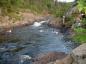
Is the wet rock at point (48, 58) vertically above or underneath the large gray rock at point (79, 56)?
underneath

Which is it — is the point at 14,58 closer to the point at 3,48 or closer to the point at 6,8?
the point at 3,48

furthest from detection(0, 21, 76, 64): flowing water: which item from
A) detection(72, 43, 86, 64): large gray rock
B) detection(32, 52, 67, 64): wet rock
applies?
detection(72, 43, 86, 64): large gray rock

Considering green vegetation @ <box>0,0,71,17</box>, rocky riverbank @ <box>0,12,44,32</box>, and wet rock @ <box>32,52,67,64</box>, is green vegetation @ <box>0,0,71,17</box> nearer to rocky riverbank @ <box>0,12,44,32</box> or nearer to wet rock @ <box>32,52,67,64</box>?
rocky riverbank @ <box>0,12,44,32</box>

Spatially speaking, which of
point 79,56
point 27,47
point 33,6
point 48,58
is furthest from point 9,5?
point 79,56

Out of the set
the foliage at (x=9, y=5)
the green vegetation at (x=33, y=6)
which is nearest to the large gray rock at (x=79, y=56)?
the green vegetation at (x=33, y=6)

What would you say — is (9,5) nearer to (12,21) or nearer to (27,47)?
(12,21)

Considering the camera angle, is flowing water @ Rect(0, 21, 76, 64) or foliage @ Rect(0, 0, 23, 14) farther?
foliage @ Rect(0, 0, 23, 14)

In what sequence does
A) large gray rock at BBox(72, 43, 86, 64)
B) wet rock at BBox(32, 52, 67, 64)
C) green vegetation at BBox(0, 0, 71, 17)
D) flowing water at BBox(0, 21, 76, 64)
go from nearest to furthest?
large gray rock at BBox(72, 43, 86, 64) < wet rock at BBox(32, 52, 67, 64) < flowing water at BBox(0, 21, 76, 64) < green vegetation at BBox(0, 0, 71, 17)

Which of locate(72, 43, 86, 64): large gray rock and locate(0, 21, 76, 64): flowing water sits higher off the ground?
locate(72, 43, 86, 64): large gray rock

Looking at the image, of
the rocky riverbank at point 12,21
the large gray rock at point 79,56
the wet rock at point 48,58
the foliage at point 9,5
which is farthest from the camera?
the foliage at point 9,5

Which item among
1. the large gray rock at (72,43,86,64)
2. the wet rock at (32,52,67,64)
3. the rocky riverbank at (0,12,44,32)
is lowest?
the rocky riverbank at (0,12,44,32)

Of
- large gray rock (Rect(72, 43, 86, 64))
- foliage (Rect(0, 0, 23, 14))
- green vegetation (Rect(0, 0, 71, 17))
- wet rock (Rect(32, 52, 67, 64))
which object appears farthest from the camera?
green vegetation (Rect(0, 0, 71, 17))

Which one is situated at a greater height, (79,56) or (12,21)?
(79,56)

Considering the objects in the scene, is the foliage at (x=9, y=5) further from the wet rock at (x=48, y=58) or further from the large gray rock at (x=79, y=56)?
the large gray rock at (x=79, y=56)
